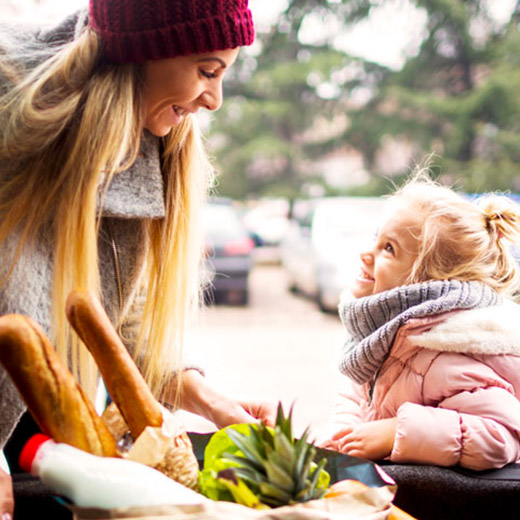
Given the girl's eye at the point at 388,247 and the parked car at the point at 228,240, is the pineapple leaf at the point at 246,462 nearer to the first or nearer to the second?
the girl's eye at the point at 388,247

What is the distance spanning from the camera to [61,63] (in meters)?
0.98

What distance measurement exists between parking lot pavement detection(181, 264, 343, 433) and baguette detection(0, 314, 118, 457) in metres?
2.02

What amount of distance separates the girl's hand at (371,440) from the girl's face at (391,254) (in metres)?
0.31

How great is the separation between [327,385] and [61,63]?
381 centimetres

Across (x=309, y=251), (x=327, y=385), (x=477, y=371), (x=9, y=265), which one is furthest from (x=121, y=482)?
(x=309, y=251)

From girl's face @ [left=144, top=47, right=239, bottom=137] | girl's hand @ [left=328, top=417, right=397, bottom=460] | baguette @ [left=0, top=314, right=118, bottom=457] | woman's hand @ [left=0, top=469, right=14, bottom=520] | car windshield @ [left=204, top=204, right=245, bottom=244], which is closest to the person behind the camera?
baguette @ [left=0, top=314, right=118, bottom=457]

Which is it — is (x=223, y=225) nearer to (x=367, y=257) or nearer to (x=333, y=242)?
(x=333, y=242)

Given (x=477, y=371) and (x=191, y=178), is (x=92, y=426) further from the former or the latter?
(x=477, y=371)

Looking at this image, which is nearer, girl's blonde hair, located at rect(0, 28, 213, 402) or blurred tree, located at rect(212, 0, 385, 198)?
girl's blonde hair, located at rect(0, 28, 213, 402)

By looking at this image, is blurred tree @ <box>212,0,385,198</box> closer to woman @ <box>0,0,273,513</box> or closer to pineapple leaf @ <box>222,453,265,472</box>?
woman @ <box>0,0,273,513</box>

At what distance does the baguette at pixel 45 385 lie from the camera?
678 millimetres

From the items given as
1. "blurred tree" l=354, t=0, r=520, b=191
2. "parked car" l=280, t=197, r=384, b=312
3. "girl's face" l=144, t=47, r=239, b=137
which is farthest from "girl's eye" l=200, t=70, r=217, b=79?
"blurred tree" l=354, t=0, r=520, b=191

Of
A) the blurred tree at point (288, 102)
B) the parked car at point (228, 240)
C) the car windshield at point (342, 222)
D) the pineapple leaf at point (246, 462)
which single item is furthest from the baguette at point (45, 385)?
the blurred tree at point (288, 102)

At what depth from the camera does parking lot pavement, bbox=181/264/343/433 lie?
168 inches
